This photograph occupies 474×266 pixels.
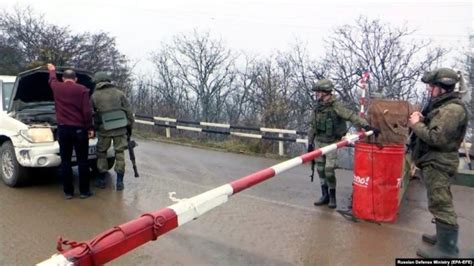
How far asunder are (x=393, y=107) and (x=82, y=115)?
14.0 feet

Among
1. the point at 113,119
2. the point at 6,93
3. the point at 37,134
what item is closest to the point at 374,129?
the point at 113,119

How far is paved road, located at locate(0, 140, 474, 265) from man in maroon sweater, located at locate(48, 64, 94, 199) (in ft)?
1.53

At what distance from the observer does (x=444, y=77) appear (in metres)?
4.27

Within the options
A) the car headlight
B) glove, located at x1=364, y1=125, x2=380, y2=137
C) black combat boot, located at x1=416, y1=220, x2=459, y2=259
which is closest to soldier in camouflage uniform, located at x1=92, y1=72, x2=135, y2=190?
the car headlight

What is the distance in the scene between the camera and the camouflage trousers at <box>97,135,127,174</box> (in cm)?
655

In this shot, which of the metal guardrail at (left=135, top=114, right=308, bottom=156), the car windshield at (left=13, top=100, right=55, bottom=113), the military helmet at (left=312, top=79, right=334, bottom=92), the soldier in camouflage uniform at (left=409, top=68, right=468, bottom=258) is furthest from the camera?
the metal guardrail at (left=135, top=114, right=308, bottom=156)

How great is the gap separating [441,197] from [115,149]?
458 centimetres

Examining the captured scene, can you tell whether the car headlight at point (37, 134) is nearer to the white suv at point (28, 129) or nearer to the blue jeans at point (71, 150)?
the white suv at point (28, 129)

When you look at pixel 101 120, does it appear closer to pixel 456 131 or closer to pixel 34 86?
pixel 34 86

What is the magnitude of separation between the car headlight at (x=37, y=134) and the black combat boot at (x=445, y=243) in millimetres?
5254

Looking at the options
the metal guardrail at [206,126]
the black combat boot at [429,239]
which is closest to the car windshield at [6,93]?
the metal guardrail at [206,126]

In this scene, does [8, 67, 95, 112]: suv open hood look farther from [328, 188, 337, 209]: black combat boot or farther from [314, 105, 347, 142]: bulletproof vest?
[328, 188, 337, 209]: black combat boot

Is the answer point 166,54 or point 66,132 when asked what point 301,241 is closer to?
point 66,132

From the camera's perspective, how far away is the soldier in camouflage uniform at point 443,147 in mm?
4148
